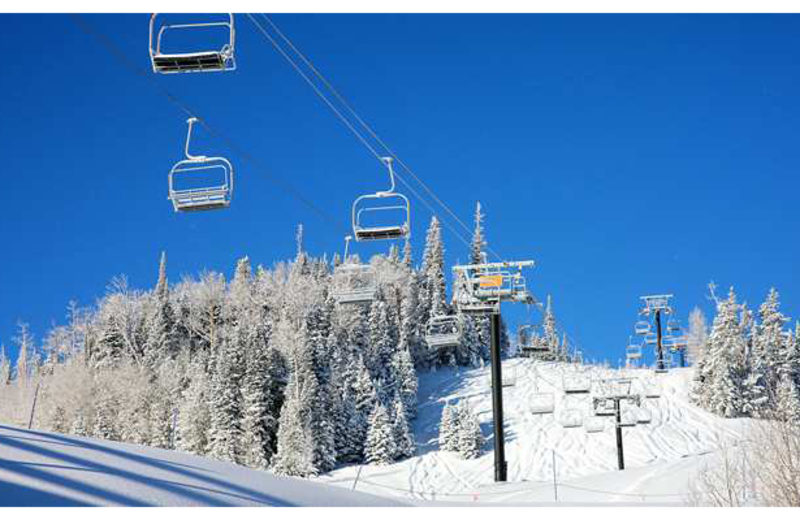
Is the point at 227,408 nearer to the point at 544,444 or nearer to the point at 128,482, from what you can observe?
the point at 544,444

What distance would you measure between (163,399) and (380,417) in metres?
16.1

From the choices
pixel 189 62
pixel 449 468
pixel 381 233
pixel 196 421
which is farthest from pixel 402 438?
pixel 189 62

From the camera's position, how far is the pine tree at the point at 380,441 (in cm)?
5716

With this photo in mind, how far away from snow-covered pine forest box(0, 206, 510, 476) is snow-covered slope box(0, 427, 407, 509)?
31.6 meters

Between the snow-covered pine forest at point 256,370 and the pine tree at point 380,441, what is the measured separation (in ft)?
0.31

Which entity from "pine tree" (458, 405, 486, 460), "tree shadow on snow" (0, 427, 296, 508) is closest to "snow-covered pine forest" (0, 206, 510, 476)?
"pine tree" (458, 405, 486, 460)

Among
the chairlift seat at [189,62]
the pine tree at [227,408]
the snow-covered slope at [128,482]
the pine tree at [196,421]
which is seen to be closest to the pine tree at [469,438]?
the pine tree at [227,408]

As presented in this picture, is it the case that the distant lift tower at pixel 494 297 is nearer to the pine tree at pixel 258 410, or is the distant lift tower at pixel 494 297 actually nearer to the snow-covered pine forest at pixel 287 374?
the snow-covered pine forest at pixel 287 374

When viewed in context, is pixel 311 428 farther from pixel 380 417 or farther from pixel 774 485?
pixel 774 485

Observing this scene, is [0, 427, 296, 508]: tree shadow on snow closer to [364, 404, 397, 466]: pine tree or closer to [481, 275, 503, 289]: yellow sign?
[481, 275, 503, 289]: yellow sign

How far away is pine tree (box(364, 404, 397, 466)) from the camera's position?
57.2 m

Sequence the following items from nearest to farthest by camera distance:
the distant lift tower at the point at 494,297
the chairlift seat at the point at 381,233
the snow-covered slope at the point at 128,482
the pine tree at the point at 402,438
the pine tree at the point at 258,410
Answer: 1. the snow-covered slope at the point at 128,482
2. the chairlift seat at the point at 381,233
3. the distant lift tower at the point at 494,297
4. the pine tree at the point at 258,410
5. the pine tree at the point at 402,438

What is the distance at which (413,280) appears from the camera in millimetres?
87188

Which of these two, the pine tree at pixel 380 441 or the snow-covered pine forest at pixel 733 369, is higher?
the snow-covered pine forest at pixel 733 369
